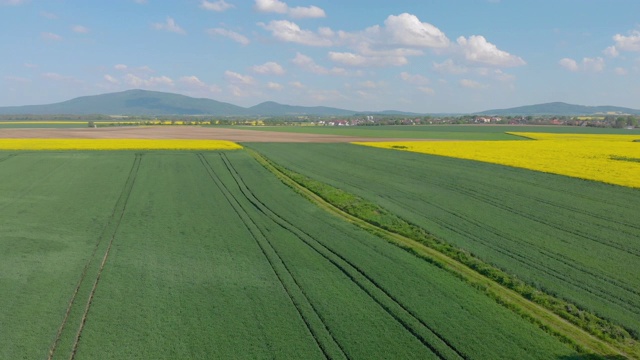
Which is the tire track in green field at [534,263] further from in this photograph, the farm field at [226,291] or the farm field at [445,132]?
the farm field at [445,132]

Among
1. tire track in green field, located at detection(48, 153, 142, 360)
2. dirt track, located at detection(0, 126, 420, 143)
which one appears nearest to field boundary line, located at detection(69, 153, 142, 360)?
tire track in green field, located at detection(48, 153, 142, 360)

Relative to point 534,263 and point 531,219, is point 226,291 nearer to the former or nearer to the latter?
point 534,263

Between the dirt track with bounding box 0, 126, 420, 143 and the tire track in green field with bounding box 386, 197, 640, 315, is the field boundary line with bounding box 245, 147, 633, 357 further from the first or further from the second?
the dirt track with bounding box 0, 126, 420, 143

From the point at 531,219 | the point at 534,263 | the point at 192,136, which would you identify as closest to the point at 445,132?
the point at 192,136

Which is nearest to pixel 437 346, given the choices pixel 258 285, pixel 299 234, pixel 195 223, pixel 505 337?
pixel 505 337

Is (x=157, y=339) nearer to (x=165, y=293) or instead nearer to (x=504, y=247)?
(x=165, y=293)
